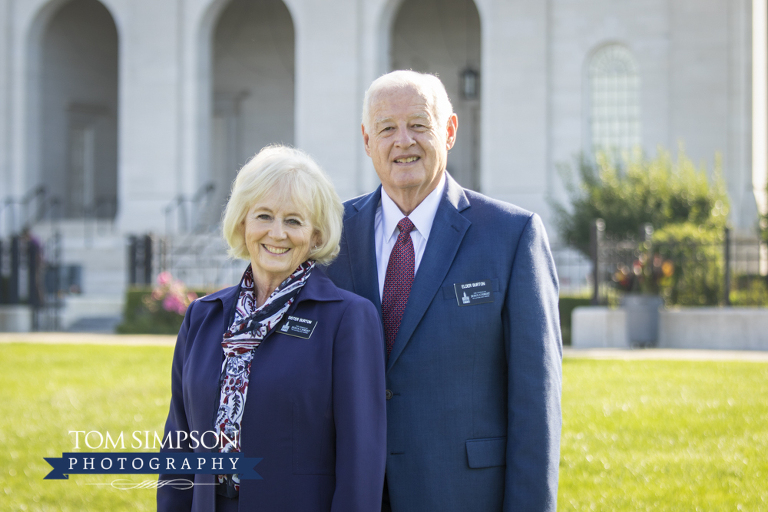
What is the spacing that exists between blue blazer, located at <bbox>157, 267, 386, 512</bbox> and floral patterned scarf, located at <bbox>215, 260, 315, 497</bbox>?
29mm

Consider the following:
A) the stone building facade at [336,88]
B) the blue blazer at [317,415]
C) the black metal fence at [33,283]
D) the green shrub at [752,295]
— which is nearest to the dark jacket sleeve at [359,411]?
the blue blazer at [317,415]

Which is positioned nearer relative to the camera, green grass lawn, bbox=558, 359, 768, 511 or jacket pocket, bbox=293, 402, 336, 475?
jacket pocket, bbox=293, 402, 336, 475

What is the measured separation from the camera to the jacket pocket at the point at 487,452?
9.41ft

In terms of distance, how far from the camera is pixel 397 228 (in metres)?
3.15

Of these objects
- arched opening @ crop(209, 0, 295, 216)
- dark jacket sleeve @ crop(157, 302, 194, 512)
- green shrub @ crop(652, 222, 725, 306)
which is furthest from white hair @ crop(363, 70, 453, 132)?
arched opening @ crop(209, 0, 295, 216)

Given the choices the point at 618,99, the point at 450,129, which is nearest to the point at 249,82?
the point at 618,99

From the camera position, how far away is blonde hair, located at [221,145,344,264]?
9.12 feet

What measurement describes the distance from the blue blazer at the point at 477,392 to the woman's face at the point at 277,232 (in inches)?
18.4

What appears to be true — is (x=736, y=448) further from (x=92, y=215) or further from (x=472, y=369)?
(x=92, y=215)

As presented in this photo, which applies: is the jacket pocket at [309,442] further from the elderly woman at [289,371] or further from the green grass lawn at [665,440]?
the green grass lawn at [665,440]

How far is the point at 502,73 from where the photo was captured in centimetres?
2072

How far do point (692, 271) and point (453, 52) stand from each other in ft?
43.7

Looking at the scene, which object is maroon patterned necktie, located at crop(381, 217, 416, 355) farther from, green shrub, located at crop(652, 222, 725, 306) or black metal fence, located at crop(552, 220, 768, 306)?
green shrub, located at crop(652, 222, 725, 306)

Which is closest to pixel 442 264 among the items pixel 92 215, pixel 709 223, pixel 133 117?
pixel 709 223
